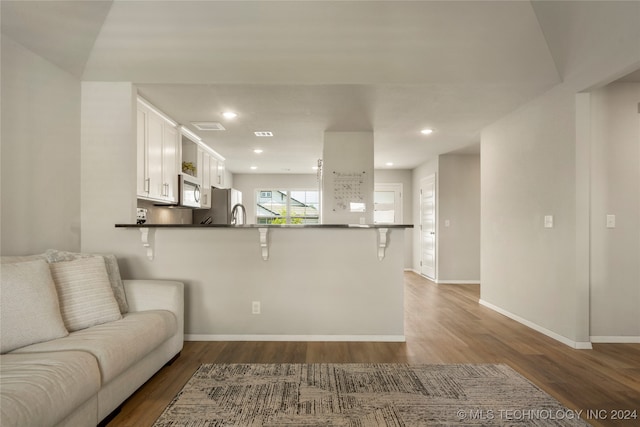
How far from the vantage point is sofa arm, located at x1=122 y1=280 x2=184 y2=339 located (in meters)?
2.61

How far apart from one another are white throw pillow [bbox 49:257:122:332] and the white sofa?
1 cm

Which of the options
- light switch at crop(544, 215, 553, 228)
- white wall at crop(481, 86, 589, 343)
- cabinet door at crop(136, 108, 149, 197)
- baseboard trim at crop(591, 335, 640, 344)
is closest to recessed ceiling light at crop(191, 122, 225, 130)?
cabinet door at crop(136, 108, 149, 197)

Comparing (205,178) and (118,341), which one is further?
(205,178)

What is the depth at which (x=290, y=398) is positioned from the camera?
83.0 inches

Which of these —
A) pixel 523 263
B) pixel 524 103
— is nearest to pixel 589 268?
pixel 523 263

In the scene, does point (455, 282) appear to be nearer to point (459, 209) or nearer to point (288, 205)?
point (459, 209)

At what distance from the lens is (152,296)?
8.65ft

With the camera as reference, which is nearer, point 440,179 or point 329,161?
point 329,161

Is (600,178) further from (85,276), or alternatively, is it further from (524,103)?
(85,276)

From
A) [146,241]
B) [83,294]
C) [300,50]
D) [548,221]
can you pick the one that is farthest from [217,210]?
[548,221]

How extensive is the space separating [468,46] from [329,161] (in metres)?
2.38

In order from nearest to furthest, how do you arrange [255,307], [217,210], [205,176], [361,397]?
1. [361,397]
2. [255,307]
3. [205,176]
4. [217,210]

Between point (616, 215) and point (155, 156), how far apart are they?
462 centimetres

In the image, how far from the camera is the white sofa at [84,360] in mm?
1366
